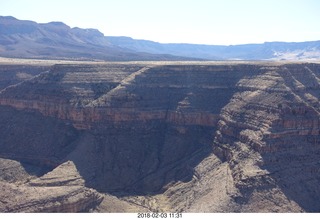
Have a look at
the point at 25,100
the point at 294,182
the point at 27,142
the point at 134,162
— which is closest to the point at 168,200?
the point at 134,162

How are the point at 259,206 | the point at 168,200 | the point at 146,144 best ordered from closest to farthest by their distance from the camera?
the point at 259,206 < the point at 168,200 < the point at 146,144

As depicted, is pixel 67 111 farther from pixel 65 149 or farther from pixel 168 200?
pixel 168 200

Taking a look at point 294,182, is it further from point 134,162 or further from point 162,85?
point 162,85

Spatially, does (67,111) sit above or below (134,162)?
above

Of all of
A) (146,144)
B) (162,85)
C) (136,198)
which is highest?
(162,85)

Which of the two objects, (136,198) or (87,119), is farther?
(87,119)

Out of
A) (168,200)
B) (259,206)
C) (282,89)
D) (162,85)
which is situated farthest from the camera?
(162,85)
